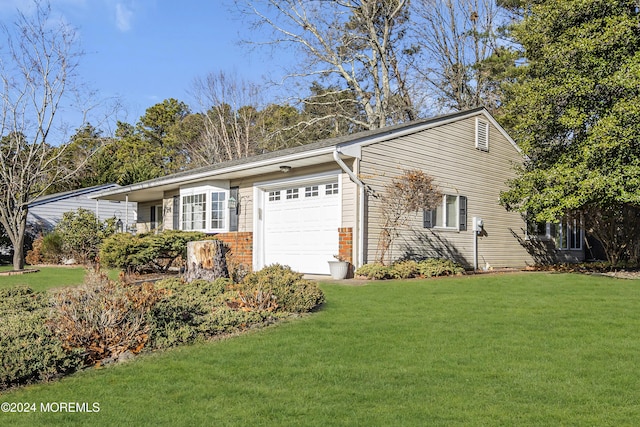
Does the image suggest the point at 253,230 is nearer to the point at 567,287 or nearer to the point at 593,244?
the point at 567,287

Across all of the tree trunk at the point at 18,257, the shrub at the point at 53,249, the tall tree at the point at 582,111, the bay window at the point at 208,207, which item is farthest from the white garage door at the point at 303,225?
the shrub at the point at 53,249

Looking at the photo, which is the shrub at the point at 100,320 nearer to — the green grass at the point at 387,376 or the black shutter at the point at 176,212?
the green grass at the point at 387,376

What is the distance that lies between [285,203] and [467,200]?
4926mm

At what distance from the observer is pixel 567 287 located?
934 cm

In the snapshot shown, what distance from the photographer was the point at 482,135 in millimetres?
15109

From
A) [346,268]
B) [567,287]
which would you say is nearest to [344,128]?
[346,268]

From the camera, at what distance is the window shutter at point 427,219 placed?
12.7 metres

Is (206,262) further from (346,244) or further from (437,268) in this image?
(437,268)

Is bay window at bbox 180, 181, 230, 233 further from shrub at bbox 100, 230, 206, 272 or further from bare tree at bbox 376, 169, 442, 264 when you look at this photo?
bare tree at bbox 376, 169, 442, 264

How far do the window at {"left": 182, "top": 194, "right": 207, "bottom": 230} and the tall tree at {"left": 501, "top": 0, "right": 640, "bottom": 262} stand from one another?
8.21m

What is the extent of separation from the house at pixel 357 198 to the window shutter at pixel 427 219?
24mm

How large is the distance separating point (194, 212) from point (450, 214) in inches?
279

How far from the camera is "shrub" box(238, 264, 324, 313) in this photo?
670cm

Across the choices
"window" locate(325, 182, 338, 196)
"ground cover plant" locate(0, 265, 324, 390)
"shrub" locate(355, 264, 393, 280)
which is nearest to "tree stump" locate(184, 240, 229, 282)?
"ground cover plant" locate(0, 265, 324, 390)
